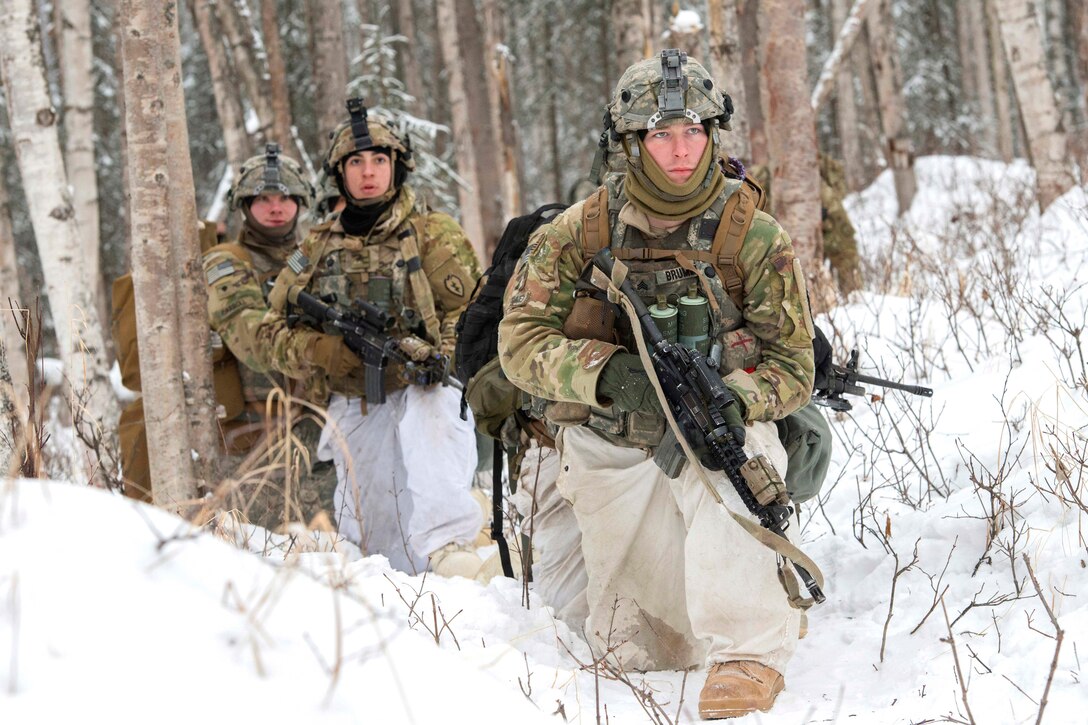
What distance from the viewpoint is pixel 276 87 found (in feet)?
33.7

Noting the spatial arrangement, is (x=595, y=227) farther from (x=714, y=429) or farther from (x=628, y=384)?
(x=714, y=429)

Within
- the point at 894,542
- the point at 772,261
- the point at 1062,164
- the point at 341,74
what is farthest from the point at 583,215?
the point at 341,74

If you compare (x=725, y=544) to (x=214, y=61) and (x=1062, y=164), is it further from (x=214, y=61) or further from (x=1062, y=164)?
(x=214, y=61)

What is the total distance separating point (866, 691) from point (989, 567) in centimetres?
80

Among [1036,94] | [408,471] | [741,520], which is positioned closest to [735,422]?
[741,520]

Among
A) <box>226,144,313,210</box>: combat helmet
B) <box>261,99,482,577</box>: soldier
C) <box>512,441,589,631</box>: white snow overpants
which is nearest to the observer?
<box>512,441,589,631</box>: white snow overpants

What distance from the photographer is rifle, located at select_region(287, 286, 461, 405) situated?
4.80m

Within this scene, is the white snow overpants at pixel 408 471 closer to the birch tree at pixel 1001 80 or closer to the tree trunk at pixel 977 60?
the birch tree at pixel 1001 80

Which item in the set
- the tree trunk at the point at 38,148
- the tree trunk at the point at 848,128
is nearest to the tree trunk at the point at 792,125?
the tree trunk at the point at 38,148

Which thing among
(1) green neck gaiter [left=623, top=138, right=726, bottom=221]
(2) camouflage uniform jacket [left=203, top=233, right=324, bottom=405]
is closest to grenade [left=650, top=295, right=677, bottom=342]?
(1) green neck gaiter [left=623, top=138, right=726, bottom=221]

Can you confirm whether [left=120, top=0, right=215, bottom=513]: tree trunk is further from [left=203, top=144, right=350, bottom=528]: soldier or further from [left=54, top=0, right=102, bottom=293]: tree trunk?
[left=54, top=0, right=102, bottom=293]: tree trunk

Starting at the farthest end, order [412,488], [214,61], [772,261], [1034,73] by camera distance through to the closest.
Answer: [214,61] → [1034,73] → [412,488] → [772,261]

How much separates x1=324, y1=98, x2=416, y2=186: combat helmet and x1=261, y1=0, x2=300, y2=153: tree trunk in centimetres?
497

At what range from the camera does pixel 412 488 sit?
16.0 feet
